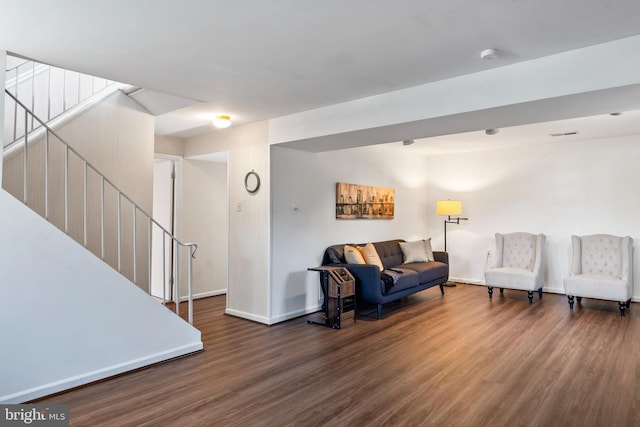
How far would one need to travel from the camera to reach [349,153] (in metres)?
5.81

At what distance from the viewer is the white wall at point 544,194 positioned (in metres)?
5.88

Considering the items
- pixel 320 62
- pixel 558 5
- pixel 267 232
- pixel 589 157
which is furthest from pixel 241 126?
pixel 589 157

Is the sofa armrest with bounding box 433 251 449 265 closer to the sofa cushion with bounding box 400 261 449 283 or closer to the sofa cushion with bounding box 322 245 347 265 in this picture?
the sofa cushion with bounding box 400 261 449 283

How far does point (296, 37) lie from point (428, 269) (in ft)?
13.8

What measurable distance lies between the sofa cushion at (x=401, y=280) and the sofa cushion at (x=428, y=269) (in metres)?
0.16

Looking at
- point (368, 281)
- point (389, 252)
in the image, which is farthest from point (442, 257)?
point (368, 281)

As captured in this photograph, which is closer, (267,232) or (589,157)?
(267,232)

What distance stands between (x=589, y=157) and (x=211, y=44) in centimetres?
603

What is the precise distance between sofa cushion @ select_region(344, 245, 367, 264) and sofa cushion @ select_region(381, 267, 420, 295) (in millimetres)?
343

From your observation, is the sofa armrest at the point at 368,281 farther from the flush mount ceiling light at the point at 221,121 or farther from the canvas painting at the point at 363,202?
the flush mount ceiling light at the point at 221,121

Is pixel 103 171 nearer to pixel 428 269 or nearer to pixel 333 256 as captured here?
pixel 333 256

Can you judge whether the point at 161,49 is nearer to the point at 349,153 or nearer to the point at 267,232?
the point at 267,232
